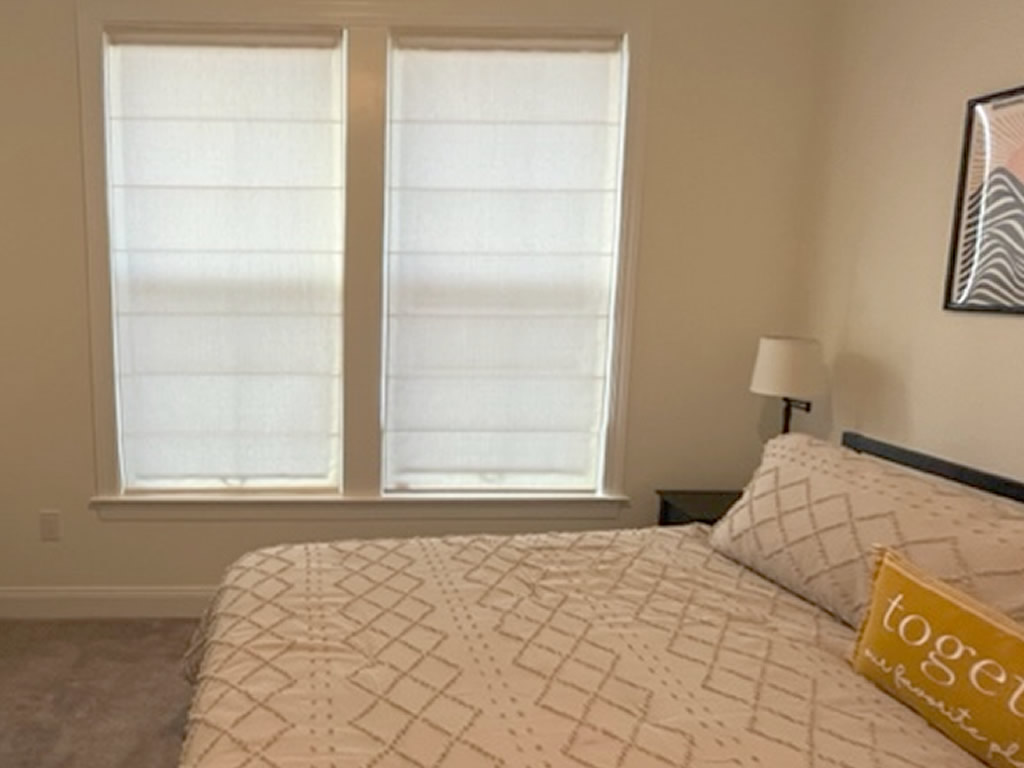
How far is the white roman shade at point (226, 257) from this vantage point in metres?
2.86

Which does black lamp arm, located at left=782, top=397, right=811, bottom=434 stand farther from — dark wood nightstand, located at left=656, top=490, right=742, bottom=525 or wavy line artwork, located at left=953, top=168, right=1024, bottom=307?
wavy line artwork, located at left=953, top=168, right=1024, bottom=307

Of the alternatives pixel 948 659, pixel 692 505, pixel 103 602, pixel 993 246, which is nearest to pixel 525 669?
pixel 948 659

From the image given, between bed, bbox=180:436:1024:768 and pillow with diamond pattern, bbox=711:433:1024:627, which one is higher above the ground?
pillow with diamond pattern, bbox=711:433:1024:627

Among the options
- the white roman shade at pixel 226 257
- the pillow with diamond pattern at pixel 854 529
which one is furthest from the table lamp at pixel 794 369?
the white roman shade at pixel 226 257

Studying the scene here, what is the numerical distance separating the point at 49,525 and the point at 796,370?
115 inches

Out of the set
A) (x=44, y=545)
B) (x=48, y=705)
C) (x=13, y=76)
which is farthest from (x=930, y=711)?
(x=13, y=76)

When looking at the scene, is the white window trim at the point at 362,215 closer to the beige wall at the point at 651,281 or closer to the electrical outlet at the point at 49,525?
the beige wall at the point at 651,281

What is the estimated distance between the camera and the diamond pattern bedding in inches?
49.5

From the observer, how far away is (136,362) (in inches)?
117

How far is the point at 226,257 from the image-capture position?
2947 millimetres

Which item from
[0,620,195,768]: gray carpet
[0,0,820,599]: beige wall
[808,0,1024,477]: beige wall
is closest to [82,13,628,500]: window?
[0,0,820,599]: beige wall

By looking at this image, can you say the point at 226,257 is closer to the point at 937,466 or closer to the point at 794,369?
the point at 794,369

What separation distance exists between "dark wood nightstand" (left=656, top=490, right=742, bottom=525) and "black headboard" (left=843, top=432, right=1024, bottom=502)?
51 cm

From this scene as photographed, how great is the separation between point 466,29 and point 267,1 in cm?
73
